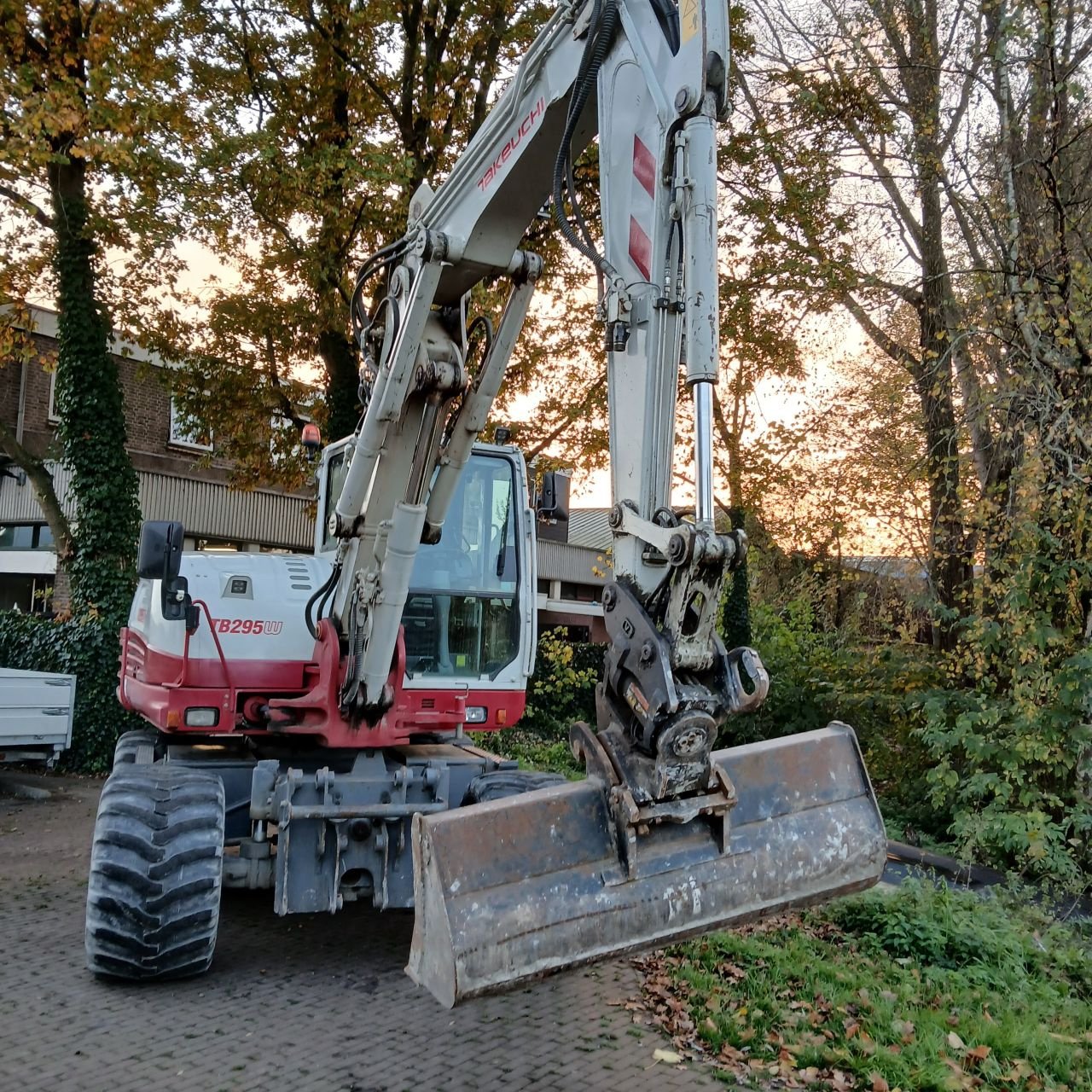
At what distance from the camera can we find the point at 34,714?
37.7 feet

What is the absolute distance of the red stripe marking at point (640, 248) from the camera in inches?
150

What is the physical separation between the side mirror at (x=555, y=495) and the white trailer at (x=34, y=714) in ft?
25.2

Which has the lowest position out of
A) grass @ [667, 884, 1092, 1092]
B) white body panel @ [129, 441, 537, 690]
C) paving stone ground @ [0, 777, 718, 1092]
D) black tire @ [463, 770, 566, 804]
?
paving stone ground @ [0, 777, 718, 1092]

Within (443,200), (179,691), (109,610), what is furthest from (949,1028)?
(109,610)

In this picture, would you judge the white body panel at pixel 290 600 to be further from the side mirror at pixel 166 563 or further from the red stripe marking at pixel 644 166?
the red stripe marking at pixel 644 166

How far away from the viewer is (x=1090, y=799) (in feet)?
29.3

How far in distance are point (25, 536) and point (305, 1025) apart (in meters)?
19.2

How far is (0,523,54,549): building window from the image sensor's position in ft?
69.2

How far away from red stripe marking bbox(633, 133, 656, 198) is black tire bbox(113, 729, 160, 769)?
4.61 m

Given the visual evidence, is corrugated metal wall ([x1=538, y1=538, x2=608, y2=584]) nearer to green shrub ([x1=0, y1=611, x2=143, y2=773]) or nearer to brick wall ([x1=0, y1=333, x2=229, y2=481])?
brick wall ([x1=0, y1=333, x2=229, y2=481])

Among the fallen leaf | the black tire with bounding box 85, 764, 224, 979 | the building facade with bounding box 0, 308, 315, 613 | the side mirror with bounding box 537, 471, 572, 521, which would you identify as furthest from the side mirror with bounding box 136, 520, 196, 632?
the building facade with bounding box 0, 308, 315, 613

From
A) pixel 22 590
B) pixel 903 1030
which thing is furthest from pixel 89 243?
pixel 903 1030

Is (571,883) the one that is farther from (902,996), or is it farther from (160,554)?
(160,554)

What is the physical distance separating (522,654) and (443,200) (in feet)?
8.88
